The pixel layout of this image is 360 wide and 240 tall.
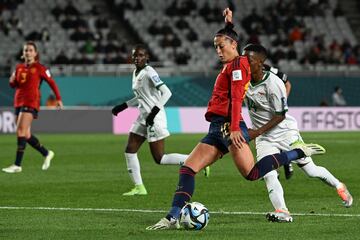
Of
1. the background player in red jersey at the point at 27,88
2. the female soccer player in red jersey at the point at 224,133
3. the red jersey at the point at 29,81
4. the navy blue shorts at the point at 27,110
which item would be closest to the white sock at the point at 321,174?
the female soccer player in red jersey at the point at 224,133

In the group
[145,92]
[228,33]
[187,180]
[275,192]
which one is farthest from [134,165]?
[228,33]

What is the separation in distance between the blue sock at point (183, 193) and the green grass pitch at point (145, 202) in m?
0.22

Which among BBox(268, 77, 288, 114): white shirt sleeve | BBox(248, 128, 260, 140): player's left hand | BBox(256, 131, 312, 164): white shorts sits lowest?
BBox(256, 131, 312, 164): white shorts

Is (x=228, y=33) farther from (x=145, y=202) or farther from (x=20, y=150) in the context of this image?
(x=20, y=150)

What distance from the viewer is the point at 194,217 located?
1017 centimetres

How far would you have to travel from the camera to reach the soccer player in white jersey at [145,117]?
14.9 metres

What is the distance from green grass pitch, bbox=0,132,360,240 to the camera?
1001 cm

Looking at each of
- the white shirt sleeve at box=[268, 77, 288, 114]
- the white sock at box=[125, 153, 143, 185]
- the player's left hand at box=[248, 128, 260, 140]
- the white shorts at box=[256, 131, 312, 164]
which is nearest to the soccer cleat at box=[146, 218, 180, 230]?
the player's left hand at box=[248, 128, 260, 140]

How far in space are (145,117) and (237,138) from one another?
17.3 ft

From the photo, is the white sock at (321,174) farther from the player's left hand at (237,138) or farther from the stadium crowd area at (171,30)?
the stadium crowd area at (171,30)

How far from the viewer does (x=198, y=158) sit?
10250 millimetres

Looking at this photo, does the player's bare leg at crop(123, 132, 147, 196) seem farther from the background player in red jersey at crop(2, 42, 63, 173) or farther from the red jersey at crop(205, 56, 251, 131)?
the red jersey at crop(205, 56, 251, 131)

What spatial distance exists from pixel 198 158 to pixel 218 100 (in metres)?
0.64

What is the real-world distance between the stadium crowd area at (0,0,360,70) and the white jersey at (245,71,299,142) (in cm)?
2626
